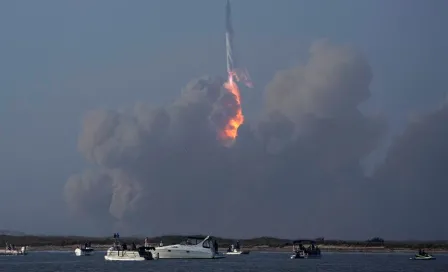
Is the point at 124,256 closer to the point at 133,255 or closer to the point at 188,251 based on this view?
the point at 133,255

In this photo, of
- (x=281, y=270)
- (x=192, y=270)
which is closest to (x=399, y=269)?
(x=281, y=270)

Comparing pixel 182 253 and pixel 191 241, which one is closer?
pixel 182 253

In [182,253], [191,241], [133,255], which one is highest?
[191,241]

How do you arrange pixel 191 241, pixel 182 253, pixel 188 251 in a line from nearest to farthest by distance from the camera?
pixel 188 251, pixel 182 253, pixel 191 241

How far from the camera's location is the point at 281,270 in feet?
448

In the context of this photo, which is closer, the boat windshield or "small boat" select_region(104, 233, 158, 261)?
→ "small boat" select_region(104, 233, 158, 261)

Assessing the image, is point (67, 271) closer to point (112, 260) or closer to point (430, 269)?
point (112, 260)

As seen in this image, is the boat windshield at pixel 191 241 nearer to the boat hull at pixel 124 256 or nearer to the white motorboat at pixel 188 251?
the white motorboat at pixel 188 251

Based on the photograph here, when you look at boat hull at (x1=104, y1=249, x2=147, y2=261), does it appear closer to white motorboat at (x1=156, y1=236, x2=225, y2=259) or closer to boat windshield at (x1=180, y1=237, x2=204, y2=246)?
white motorboat at (x1=156, y1=236, x2=225, y2=259)

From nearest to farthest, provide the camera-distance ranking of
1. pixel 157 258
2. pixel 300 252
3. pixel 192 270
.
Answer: pixel 192 270
pixel 157 258
pixel 300 252

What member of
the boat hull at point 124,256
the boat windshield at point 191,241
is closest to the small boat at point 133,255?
the boat hull at point 124,256

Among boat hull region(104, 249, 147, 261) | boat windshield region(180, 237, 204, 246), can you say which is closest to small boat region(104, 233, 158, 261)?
boat hull region(104, 249, 147, 261)

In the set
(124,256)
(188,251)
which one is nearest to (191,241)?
(188,251)

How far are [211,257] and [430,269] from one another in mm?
49082
